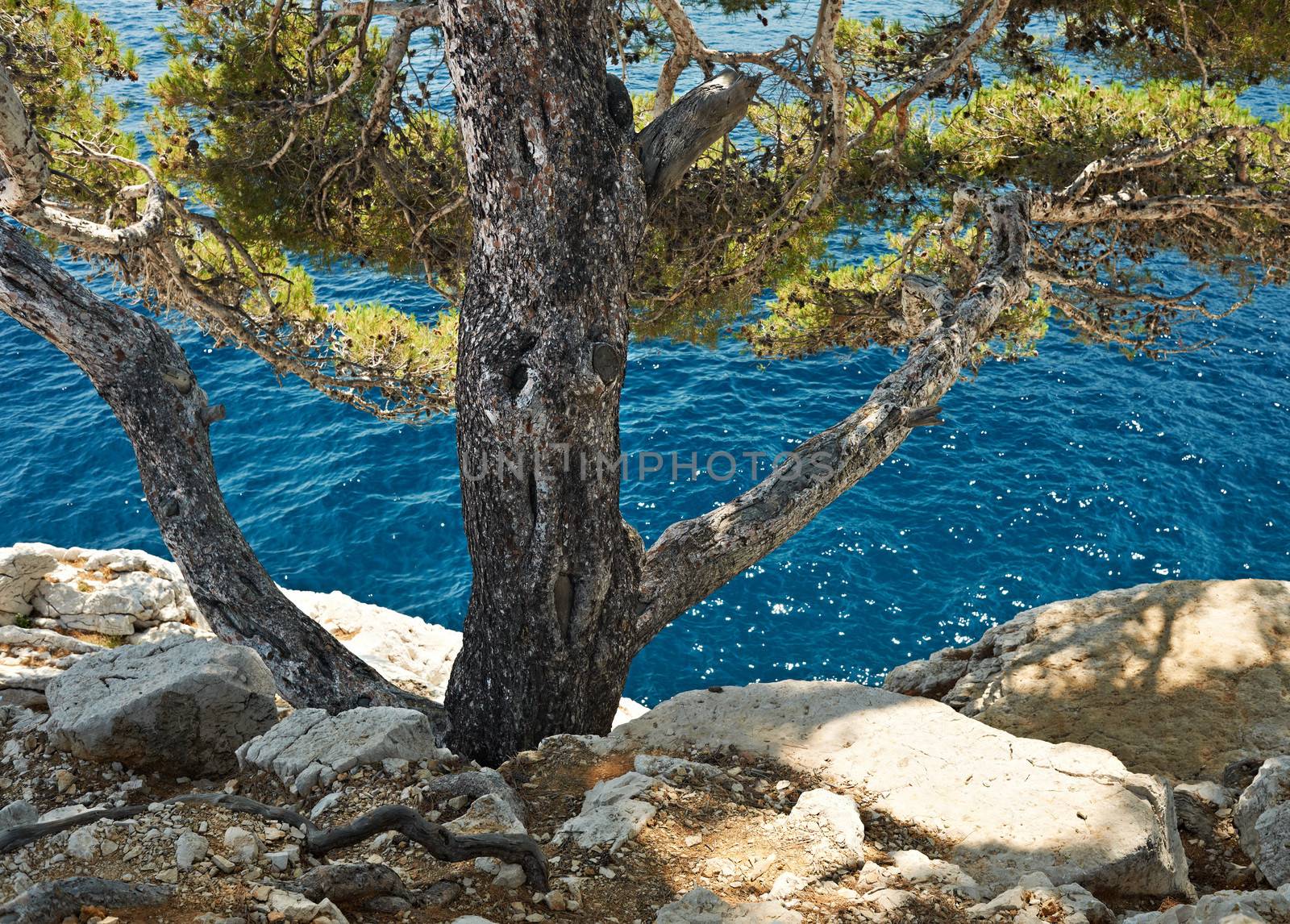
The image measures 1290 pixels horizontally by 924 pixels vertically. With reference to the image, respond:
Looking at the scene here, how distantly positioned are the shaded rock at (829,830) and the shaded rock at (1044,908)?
51cm

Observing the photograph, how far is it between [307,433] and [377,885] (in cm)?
1486

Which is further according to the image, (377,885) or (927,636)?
(927,636)

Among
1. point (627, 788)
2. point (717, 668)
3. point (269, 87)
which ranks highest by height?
point (269, 87)

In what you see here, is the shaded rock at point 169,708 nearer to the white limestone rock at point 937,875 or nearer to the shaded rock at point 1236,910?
the white limestone rock at point 937,875

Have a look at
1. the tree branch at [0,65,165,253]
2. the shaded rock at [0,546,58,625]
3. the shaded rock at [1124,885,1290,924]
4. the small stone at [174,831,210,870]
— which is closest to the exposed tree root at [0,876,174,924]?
the small stone at [174,831,210,870]

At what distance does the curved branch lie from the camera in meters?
5.46

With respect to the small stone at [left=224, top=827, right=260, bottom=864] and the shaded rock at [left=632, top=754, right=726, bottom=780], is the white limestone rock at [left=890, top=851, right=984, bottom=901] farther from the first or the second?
the small stone at [left=224, top=827, right=260, bottom=864]

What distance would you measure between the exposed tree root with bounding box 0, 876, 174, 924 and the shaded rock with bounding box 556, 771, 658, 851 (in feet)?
5.05

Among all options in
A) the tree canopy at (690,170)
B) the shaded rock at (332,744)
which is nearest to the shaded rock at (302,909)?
the shaded rock at (332,744)

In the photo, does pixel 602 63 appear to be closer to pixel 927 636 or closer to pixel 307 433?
pixel 927 636

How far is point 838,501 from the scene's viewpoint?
1491 cm

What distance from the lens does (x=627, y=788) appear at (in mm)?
4207

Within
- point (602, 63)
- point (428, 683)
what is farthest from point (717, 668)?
point (602, 63)

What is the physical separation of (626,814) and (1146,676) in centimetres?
397
